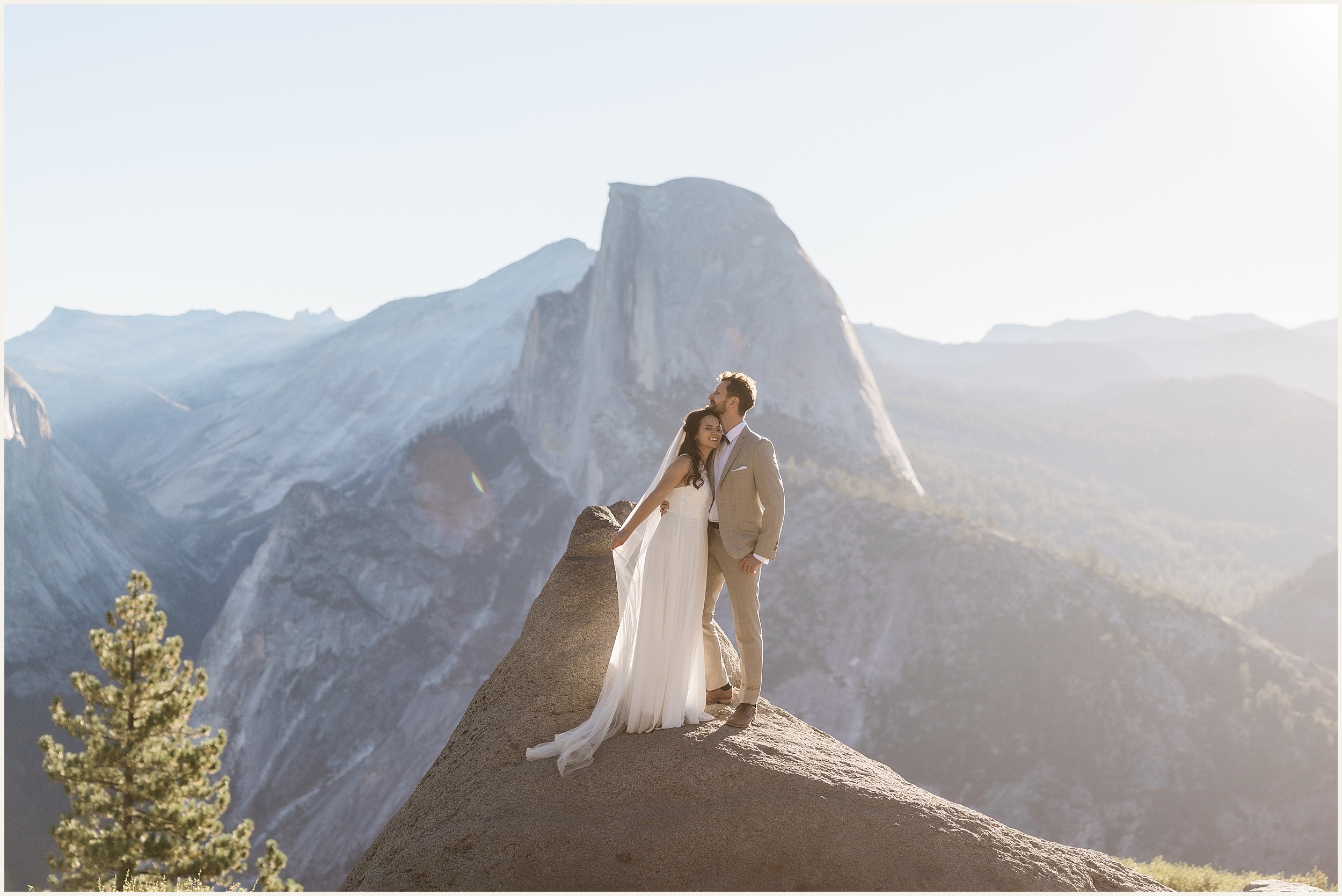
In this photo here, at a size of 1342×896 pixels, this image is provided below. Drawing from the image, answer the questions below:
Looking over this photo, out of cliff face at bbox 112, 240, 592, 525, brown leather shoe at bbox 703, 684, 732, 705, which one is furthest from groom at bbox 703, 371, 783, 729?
cliff face at bbox 112, 240, 592, 525

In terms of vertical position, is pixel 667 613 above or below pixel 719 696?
above

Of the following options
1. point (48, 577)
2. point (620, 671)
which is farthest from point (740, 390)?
point (48, 577)

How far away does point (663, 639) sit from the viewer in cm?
581

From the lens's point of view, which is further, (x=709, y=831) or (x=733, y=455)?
(x=733, y=455)

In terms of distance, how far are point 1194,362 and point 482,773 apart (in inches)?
8878

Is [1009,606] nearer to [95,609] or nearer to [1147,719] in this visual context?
[1147,719]

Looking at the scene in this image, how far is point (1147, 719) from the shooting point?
1296 inches

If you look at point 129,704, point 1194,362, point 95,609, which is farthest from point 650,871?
point 1194,362

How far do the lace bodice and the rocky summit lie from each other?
145 cm

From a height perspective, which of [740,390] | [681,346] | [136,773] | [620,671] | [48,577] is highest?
[681,346]

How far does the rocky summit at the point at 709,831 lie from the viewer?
197 inches

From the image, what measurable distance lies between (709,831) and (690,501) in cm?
206

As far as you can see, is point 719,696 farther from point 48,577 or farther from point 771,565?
point 48,577

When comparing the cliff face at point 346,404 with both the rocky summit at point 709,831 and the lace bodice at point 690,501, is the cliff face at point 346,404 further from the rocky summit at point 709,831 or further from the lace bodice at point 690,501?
the rocky summit at point 709,831
